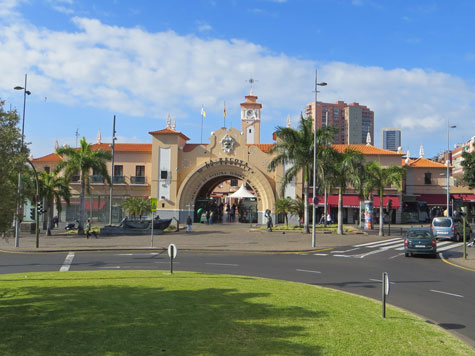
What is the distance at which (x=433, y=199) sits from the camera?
54969mm

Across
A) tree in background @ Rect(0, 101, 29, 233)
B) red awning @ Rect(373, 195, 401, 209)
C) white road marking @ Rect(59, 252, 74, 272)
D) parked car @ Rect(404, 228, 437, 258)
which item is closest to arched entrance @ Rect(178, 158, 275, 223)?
red awning @ Rect(373, 195, 401, 209)

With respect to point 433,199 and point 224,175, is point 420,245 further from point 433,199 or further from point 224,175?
point 433,199

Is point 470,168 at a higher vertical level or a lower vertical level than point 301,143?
lower

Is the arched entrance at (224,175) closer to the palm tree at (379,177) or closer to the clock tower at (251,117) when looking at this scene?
the palm tree at (379,177)

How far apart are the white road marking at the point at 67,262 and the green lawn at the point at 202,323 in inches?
195

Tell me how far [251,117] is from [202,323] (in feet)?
234

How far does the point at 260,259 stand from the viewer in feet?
70.9

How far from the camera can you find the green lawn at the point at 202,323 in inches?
290

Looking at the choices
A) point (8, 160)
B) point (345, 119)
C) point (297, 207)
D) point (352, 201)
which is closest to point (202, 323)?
point (8, 160)

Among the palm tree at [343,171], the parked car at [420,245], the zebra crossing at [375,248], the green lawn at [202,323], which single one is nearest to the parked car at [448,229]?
the zebra crossing at [375,248]

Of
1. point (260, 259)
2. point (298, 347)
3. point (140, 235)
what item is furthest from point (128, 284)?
point (140, 235)

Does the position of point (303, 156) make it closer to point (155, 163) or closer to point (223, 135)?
point (223, 135)

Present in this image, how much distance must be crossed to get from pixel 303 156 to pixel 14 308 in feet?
95.1

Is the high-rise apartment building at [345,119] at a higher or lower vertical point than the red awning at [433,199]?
higher
